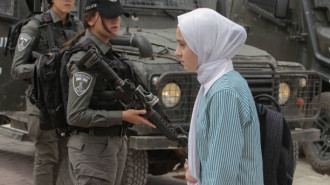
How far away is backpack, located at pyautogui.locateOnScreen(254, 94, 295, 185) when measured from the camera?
2.31m

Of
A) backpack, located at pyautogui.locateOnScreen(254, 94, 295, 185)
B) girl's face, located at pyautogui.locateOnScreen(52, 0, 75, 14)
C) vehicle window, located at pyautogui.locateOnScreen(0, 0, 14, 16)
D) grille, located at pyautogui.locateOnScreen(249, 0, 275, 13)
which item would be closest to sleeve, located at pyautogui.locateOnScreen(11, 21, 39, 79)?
girl's face, located at pyautogui.locateOnScreen(52, 0, 75, 14)

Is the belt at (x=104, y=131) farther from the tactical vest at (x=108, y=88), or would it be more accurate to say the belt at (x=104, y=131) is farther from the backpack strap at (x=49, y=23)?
the backpack strap at (x=49, y=23)

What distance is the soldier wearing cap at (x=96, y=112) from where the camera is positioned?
3.28 m

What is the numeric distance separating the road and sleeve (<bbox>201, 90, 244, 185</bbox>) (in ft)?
12.1

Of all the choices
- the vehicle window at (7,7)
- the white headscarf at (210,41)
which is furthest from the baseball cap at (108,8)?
the vehicle window at (7,7)

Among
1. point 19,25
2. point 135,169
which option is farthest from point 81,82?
point 135,169

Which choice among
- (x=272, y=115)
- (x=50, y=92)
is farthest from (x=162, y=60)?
(x=272, y=115)

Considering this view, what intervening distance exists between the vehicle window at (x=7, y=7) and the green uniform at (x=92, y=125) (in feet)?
8.36

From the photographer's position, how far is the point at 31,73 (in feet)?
14.3

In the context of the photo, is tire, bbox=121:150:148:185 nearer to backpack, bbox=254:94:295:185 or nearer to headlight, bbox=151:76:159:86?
headlight, bbox=151:76:159:86

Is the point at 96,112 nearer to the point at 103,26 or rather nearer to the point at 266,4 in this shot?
the point at 103,26

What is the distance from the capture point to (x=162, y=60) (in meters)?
4.92

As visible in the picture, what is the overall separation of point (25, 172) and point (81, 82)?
3677 millimetres

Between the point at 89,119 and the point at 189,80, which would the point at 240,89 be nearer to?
→ the point at 89,119
